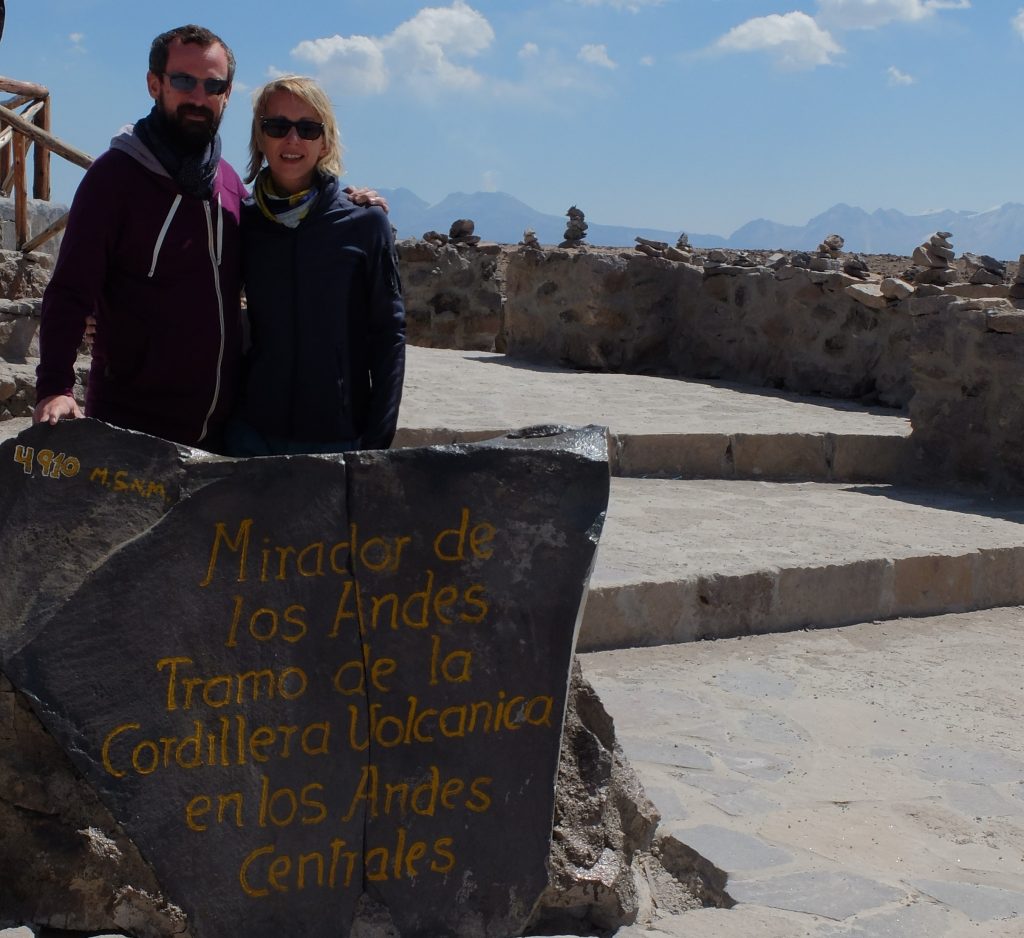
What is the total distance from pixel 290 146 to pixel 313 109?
3.6 inches

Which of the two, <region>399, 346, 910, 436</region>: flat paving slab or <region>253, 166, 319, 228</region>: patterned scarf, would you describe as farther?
<region>399, 346, 910, 436</region>: flat paving slab

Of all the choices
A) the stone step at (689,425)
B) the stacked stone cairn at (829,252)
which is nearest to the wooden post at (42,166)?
the stone step at (689,425)

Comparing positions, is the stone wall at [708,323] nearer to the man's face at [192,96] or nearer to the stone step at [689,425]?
the stone step at [689,425]

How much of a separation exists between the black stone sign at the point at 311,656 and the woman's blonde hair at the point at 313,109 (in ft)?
2.38

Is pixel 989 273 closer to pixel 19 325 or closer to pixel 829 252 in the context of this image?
pixel 829 252

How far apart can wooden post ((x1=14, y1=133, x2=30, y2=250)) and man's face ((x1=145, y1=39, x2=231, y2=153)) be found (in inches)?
216

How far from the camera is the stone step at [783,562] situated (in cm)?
476

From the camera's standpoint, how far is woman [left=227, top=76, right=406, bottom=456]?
2.74 metres

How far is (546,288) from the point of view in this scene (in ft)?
32.1

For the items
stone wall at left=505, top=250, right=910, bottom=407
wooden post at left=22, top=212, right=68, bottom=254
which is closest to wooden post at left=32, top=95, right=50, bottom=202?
wooden post at left=22, top=212, right=68, bottom=254

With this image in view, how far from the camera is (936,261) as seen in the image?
8258mm

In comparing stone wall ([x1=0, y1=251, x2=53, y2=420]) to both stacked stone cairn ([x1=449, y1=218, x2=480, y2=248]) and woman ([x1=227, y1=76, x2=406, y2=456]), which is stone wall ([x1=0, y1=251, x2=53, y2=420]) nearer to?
woman ([x1=227, y1=76, x2=406, y2=456])

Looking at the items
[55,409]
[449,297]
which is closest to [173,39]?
[55,409]

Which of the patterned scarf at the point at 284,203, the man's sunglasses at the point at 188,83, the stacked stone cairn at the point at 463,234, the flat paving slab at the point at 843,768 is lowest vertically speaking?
the flat paving slab at the point at 843,768
